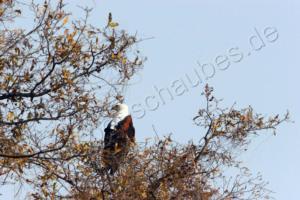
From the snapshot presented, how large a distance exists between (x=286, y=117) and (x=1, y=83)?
3.60 metres

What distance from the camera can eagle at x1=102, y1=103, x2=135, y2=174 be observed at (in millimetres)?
7293

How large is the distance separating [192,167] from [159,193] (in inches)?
18.3

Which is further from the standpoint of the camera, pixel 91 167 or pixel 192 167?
pixel 192 167

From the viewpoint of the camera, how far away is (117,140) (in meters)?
8.73

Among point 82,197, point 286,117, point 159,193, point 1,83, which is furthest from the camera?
point 286,117

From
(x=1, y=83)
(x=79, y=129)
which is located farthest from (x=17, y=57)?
(x=79, y=129)

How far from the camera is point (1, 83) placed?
6.57 metres

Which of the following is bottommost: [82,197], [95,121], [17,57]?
[82,197]

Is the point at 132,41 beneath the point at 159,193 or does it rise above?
above

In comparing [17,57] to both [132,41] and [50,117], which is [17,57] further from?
[132,41]

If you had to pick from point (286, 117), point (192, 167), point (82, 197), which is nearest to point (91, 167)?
point (82, 197)

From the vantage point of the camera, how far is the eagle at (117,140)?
23.9 ft

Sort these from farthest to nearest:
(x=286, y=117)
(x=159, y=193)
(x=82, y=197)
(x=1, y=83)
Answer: (x=286, y=117) < (x=159, y=193) < (x=82, y=197) < (x=1, y=83)

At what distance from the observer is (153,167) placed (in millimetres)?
7836
